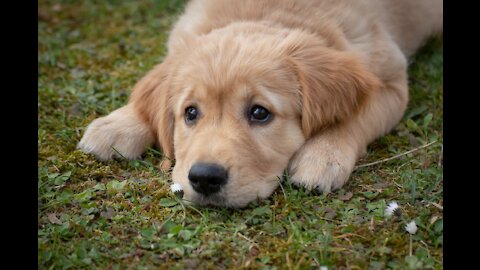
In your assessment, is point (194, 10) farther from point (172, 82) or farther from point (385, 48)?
Result: point (385, 48)

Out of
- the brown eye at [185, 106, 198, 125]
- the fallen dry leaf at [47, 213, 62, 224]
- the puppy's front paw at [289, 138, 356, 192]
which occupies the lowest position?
the fallen dry leaf at [47, 213, 62, 224]

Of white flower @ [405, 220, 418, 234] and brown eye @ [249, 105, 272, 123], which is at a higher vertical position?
brown eye @ [249, 105, 272, 123]

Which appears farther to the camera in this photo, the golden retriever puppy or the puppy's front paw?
the puppy's front paw

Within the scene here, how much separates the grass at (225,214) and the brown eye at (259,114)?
395 mm

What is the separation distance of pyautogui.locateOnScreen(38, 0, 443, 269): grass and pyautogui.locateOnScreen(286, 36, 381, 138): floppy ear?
15.4 inches

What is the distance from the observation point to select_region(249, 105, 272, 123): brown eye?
397cm

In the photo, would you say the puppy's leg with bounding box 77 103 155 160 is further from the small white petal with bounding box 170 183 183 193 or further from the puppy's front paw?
the puppy's front paw

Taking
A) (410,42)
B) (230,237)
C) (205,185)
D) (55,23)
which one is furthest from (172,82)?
(55,23)

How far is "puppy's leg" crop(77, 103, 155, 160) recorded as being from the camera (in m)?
4.47

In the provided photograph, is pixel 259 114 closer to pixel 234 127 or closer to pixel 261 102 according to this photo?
pixel 261 102

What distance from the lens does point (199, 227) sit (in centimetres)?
358

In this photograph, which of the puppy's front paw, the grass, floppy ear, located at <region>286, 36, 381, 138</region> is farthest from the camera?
floppy ear, located at <region>286, 36, 381, 138</region>

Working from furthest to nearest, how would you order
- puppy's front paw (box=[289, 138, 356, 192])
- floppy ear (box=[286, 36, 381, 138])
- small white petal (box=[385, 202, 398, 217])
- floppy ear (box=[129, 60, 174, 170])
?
1. floppy ear (box=[129, 60, 174, 170])
2. floppy ear (box=[286, 36, 381, 138])
3. puppy's front paw (box=[289, 138, 356, 192])
4. small white petal (box=[385, 202, 398, 217])

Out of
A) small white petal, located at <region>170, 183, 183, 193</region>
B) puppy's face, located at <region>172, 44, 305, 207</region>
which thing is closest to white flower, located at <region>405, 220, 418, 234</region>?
puppy's face, located at <region>172, 44, 305, 207</region>
